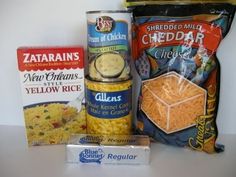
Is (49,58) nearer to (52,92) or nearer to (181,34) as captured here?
(52,92)

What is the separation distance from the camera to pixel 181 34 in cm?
68

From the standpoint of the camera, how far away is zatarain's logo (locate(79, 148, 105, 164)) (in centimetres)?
64

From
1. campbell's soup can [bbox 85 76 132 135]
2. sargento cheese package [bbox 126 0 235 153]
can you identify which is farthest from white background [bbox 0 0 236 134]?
campbell's soup can [bbox 85 76 132 135]

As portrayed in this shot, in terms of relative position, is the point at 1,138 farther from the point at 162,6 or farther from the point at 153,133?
the point at 162,6

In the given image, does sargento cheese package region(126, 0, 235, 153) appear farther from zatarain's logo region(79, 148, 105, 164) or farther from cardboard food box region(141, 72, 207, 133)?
zatarain's logo region(79, 148, 105, 164)

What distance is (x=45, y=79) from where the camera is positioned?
687mm

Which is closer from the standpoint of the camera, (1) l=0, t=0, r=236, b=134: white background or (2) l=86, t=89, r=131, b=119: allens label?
(2) l=86, t=89, r=131, b=119: allens label

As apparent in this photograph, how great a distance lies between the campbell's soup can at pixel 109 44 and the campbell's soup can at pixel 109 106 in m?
Answer: 0.02

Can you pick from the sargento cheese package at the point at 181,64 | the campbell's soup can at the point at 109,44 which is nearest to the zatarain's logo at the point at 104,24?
the campbell's soup can at the point at 109,44

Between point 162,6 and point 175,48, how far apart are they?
0.35ft

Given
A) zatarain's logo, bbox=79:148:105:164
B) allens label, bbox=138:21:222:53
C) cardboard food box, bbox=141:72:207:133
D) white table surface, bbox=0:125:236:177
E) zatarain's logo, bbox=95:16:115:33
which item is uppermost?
zatarain's logo, bbox=95:16:115:33

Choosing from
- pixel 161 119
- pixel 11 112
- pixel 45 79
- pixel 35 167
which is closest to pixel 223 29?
pixel 161 119

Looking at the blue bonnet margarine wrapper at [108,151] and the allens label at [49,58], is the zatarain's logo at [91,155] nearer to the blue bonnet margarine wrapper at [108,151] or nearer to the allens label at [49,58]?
the blue bonnet margarine wrapper at [108,151]

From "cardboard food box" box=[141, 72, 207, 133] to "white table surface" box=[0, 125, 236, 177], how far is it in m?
0.07
